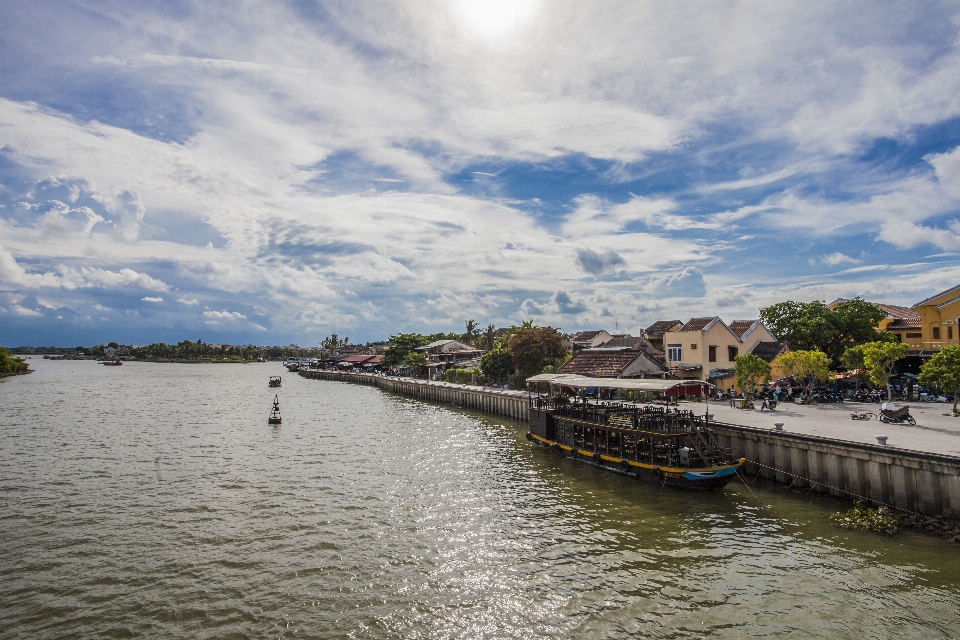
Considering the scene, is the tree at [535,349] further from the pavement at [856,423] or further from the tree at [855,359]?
the tree at [855,359]

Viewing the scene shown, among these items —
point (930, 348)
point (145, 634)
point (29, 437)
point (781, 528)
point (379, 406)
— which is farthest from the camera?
point (379, 406)

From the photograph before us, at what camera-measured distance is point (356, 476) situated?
29781 millimetres

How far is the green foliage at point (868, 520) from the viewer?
1928cm

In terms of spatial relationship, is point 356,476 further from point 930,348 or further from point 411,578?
point 930,348

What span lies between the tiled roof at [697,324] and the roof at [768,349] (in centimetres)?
534

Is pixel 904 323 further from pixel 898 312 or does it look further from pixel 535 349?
pixel 535 349

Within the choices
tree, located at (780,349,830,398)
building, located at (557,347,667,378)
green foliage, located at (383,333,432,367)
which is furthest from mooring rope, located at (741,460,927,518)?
green foliage, located at (383,333,432,367)

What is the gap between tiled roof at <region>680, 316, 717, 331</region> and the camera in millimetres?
51037

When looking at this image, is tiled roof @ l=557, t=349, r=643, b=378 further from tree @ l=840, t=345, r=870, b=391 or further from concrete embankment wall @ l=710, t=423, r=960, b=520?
concrete embankment wall @ l=710, t=423, r=960, b=520

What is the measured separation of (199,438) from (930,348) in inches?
2391

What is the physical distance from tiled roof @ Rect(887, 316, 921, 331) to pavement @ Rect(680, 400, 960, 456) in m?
25.5

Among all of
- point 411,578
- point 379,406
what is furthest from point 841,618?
point 379,406

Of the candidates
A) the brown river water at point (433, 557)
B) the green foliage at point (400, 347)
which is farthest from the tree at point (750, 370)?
the green foliage at point (400, 347)

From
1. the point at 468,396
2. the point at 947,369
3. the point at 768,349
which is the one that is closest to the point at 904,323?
the point at 768,349
